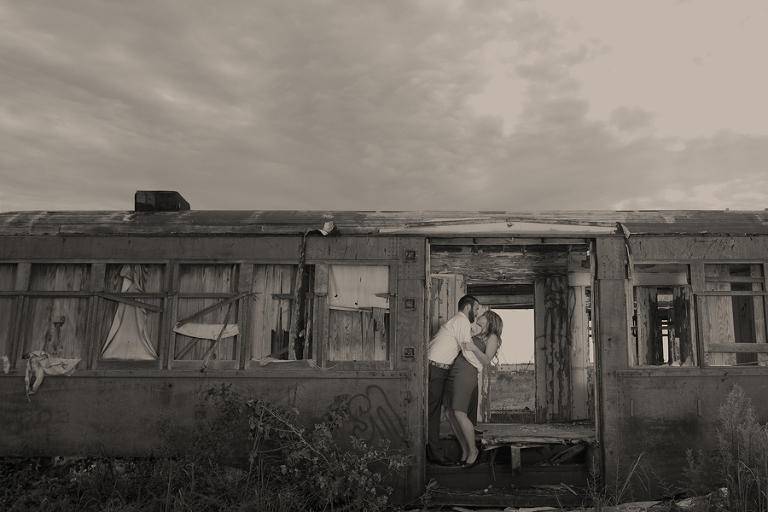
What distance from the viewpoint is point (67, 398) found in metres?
6.47

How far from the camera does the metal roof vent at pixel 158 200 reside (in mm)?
7395

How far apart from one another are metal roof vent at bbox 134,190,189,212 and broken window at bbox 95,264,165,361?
994mm

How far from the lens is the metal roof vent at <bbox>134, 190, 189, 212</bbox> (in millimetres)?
7395

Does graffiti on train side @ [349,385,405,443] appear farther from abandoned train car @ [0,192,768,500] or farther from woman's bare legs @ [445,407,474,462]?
woman's bare legs @ [445,407,474,462]

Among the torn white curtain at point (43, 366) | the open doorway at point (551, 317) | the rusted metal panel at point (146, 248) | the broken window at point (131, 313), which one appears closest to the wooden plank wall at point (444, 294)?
the open doorway at point (551, 317)

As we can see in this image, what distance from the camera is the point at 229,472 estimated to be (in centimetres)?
591

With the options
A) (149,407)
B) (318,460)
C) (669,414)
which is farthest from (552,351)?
(149,407)

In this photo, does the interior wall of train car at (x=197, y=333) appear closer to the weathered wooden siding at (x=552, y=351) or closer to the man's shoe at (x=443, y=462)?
the man's shoe at (x=443, y=462)

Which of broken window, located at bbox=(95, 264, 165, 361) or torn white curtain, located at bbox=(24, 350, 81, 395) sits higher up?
broken window, located at bbox=(95, 264, 165, 361)

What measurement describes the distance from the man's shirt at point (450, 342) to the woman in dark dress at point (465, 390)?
9 centimetres

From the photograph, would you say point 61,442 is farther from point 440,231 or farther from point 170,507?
point 440,231

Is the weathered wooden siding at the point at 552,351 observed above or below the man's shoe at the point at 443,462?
above

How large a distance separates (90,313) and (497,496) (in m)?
4.91

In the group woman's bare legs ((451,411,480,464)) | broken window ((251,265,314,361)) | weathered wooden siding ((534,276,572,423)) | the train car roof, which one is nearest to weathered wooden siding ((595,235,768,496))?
the train car roof
